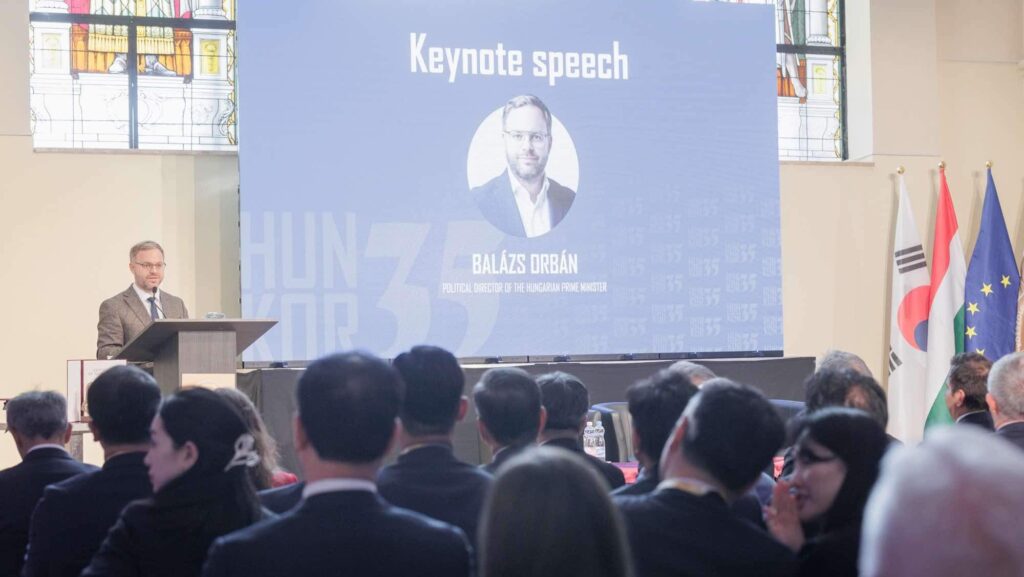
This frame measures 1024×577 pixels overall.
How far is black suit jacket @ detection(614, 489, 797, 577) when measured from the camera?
2.11 meters

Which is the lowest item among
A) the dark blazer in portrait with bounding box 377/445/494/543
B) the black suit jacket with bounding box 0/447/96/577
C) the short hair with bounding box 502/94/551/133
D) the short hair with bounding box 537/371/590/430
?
the black suit jacket with bounding box 0/447/96/577

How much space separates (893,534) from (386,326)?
22.2 feet

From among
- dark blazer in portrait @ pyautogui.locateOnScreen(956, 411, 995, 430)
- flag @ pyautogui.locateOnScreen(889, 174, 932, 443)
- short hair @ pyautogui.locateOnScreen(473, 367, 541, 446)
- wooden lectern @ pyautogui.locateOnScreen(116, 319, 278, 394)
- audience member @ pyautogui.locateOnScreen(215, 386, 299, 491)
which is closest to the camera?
audience member @ pyautogui.locateOnScreen(215, 386, 299, 491)

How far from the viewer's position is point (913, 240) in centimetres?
899

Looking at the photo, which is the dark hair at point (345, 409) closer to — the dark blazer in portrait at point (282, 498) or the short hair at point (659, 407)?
the dark blazer in portrait at point (282, 498)

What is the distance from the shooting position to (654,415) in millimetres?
2914

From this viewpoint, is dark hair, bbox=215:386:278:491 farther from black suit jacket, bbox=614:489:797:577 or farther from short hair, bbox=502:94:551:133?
short hair, bbox=502:94:551:133

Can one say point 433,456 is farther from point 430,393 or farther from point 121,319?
point 121,319

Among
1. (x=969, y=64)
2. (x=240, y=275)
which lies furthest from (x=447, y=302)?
(x=969, y=64)

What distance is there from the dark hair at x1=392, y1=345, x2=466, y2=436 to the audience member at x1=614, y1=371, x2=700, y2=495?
44 cm

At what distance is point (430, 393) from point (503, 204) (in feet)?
17.1

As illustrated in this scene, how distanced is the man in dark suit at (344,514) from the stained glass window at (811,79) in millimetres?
7905

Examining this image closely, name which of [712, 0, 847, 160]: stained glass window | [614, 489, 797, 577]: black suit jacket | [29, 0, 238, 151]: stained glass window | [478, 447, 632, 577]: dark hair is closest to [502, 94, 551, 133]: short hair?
[29, 0, 238, 151]: stained glass window

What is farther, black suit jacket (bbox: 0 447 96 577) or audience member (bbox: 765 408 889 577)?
black suit jacket (bbox: 0 447 96 577)
